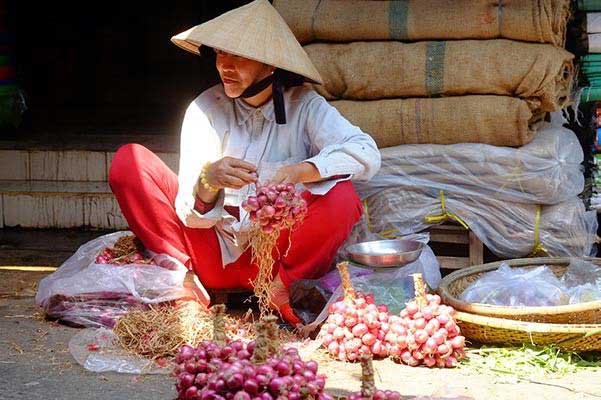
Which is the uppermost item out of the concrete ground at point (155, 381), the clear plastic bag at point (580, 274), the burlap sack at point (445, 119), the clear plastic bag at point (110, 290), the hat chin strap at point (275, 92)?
the hat chin strap at point (275, 92)

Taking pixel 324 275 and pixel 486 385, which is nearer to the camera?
pixel 486 385

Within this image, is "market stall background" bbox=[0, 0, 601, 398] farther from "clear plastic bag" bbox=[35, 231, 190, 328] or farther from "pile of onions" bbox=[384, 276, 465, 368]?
"pile of onions" bbox=[384, 276, 465, 368]

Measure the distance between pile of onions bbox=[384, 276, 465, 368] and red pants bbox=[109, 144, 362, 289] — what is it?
Answer: 0.54 m

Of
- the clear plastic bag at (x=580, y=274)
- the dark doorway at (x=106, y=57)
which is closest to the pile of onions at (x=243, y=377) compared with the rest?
the clear plastic bag at (x=580, y=274)

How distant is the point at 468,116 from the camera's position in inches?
181

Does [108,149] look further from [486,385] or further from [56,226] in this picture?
[486,385]

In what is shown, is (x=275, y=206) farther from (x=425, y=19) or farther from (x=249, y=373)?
(x=425, y=19)

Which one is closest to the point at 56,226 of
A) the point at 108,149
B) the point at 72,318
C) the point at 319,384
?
the point at 108,149

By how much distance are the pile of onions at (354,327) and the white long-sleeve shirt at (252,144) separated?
0.48 meters

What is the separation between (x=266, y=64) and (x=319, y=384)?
1977 mm

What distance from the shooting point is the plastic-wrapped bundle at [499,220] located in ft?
15.1

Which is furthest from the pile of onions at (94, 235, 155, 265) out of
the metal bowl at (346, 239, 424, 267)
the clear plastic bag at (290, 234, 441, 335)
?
the metal bowl at (346, 239, 424, 267)

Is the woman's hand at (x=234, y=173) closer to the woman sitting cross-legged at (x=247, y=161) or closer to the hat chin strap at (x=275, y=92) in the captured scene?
the woman sitting cross-legged at (x=247, y=161)

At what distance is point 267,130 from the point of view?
14.1 ft
